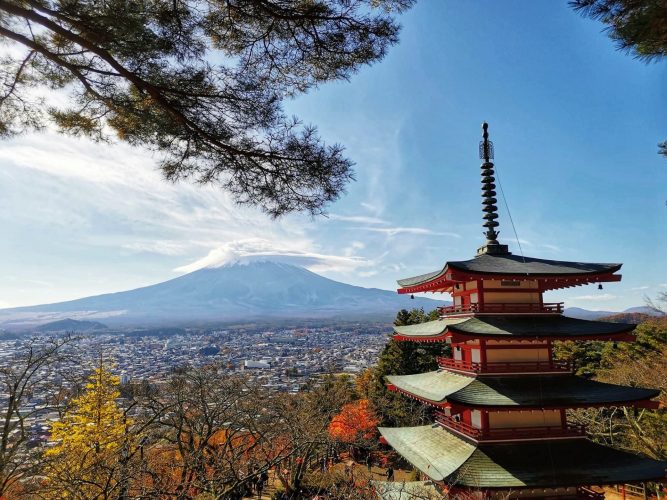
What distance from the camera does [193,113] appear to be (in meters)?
5.20

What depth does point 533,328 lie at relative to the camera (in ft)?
29.3

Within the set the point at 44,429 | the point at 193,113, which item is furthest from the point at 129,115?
the point at 44,429

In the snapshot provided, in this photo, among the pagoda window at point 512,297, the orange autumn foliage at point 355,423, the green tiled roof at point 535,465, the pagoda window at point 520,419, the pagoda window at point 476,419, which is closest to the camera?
the green tiled roof at point 535,465

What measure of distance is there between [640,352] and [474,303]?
68.0ft

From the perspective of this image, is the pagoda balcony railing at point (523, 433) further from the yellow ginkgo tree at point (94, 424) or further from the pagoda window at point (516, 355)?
the yellow ginkgo tree at point (94, 424)

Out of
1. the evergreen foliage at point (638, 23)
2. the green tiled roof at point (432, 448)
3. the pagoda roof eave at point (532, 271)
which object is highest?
the evergreen foliage at point (638, 23)

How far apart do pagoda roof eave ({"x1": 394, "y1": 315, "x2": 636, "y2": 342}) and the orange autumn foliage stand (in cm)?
1465

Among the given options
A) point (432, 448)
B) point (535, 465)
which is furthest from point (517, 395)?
point (432, 448)

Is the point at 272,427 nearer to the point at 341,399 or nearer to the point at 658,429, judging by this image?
the point at 341,399

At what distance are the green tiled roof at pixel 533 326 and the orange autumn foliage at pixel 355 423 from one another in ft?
48.1

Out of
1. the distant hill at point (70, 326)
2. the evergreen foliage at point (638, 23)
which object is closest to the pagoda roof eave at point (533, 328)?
the evergreen foliage at point (638, 23)

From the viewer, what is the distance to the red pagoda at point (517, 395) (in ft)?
26.0

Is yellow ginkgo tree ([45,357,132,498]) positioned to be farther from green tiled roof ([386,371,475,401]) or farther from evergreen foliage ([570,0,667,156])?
evergreen foliage ([570,0,667,156])

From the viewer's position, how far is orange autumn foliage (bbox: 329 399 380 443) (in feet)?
72.6
